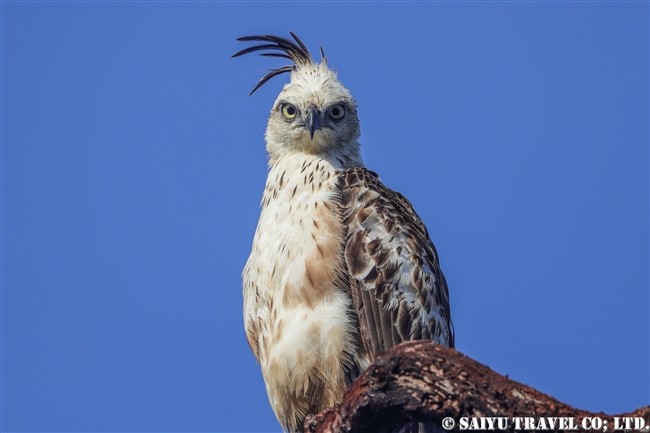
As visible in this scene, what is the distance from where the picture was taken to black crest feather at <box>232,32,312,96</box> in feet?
28.8

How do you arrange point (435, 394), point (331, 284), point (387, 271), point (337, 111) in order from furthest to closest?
1. point (337, 111)
2. point (387, 271)
3. point (331, 284)
4. point (435, 394)

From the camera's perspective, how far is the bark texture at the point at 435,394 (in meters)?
3.89

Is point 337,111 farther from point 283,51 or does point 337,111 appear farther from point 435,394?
point 435,394

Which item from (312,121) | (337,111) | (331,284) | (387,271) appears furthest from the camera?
(337,111)

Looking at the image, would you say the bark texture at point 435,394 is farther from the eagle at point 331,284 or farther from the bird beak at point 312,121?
the bird beak at point 312,121

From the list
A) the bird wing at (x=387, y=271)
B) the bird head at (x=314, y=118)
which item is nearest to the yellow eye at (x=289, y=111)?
the bird head at (x=314, y=118)

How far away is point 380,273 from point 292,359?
1048 millimetres

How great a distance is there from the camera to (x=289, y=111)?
8.12 meters

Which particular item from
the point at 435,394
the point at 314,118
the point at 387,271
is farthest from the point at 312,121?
the point at 435,394

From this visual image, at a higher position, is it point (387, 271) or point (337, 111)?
point (337, 111)

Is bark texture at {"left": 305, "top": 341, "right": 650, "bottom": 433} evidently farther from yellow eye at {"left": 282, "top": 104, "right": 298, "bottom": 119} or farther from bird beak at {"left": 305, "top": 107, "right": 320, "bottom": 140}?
yellow eye at {"left": 282, "top": 104, "right": 298, "bottom": 119}

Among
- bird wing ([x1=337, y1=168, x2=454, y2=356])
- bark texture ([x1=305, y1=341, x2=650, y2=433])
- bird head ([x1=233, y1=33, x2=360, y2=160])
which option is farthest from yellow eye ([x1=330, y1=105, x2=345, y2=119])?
bark texture ([x1=305, y1=341, x2=650, y2=433])

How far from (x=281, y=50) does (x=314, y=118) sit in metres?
1.64

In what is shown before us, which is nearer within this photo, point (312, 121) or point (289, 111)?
point (312, 121)
